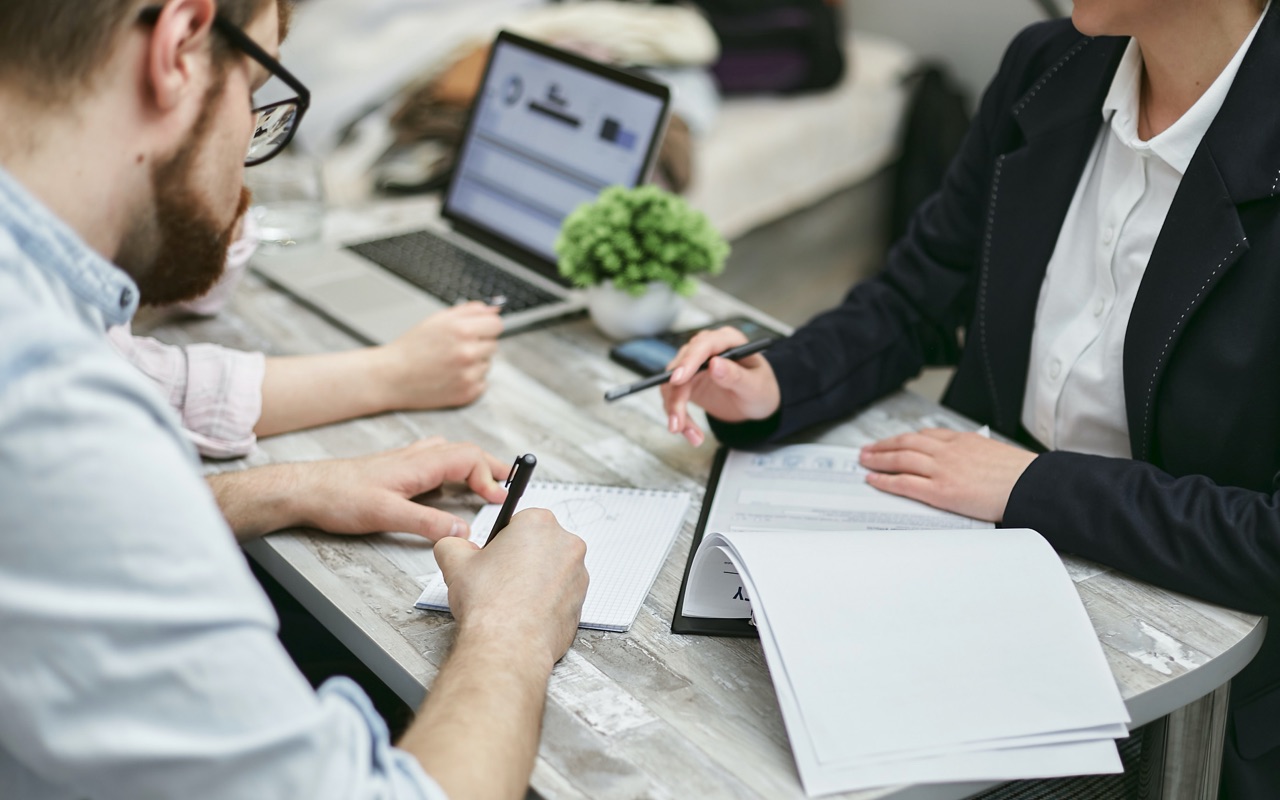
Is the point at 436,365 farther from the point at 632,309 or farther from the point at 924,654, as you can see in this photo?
the point at 924,654

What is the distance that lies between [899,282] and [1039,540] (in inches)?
20.3

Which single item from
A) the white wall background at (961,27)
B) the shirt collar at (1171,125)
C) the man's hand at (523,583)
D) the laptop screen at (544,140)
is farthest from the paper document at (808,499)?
the white wall background at (961,27)

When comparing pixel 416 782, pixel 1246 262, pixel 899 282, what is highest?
pixel 1246 262

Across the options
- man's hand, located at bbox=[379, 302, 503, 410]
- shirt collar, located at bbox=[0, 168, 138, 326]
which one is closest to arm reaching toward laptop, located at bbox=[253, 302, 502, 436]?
man's hand, located at bbox=[379, 302, 503, 410]

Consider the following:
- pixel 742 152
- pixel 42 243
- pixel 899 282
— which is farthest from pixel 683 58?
pixel 42 243

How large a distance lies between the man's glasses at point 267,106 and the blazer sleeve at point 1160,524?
2.19 ft

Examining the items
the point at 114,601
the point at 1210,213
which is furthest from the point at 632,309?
the point at 114,601

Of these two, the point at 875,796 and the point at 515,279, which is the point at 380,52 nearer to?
the point at 515,279

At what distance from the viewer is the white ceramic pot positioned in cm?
135

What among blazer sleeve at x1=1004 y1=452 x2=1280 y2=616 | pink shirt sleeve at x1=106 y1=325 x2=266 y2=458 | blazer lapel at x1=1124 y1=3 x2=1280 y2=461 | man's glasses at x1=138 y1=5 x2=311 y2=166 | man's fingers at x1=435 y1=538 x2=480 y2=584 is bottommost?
pink shirt sleeve at x1=106 y1=325 x2=266 y2=458

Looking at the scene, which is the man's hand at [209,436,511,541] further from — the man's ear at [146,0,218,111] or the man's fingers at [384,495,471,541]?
the man's ear at [146,0,218,111]

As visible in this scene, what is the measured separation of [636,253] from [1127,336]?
54 centimetres

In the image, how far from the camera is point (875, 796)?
69 centimetres

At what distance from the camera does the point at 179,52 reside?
0.65m
